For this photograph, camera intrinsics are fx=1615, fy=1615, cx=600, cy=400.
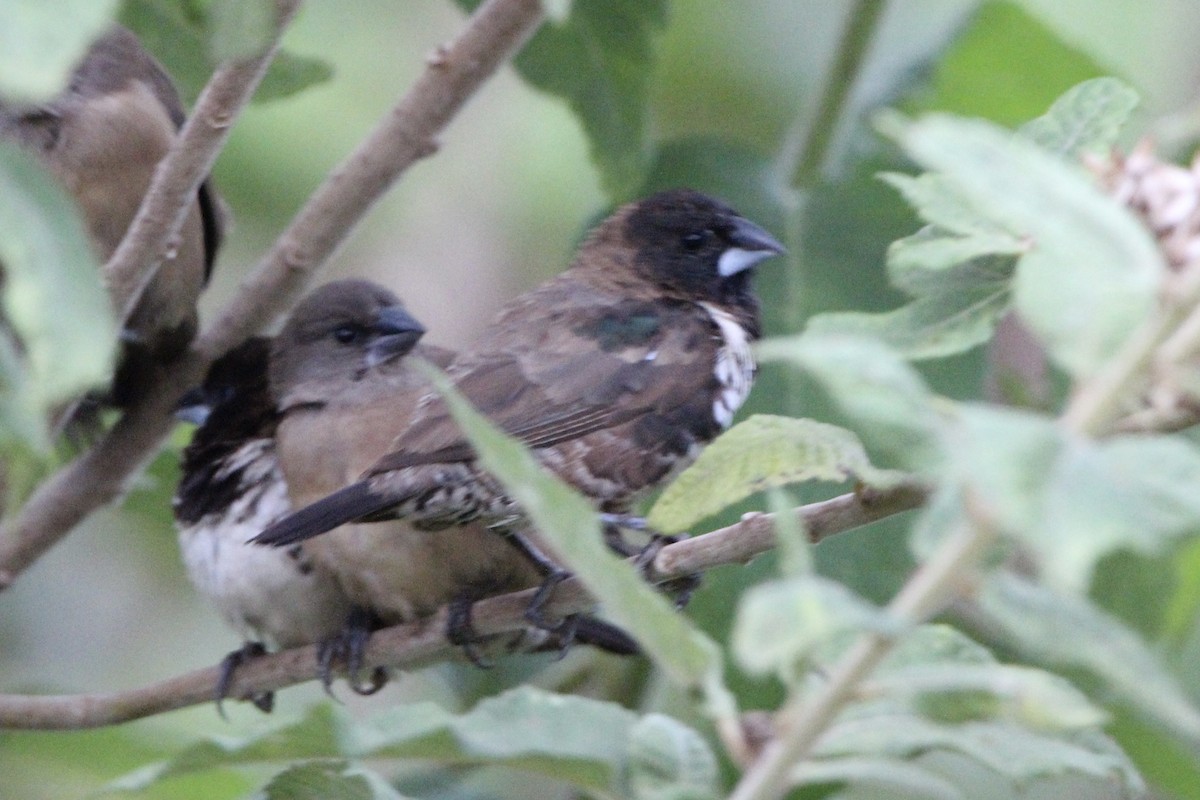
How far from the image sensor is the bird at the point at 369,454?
286 centimetres

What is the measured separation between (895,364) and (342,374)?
102 inches

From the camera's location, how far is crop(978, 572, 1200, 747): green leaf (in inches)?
34.1

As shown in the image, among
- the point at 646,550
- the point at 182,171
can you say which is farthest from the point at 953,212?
the point at 182,171

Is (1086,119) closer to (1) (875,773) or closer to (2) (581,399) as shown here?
(1) (875,773)

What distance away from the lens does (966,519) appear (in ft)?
2.96

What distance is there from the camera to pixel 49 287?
89 cm

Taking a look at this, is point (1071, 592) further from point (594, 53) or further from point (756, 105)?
point (756, 105)

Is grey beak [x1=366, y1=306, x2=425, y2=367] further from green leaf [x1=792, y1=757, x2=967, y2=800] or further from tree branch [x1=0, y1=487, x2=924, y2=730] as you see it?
green leaf [x1=792, y1=757, x2=967, y2=800]

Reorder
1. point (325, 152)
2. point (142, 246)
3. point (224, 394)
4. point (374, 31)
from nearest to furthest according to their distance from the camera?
point (142, 246)
point (224, 394)
point (325, 152)
point (374, 31)

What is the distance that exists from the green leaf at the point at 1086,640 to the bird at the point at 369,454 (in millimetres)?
1646

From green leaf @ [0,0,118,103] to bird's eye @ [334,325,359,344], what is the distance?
263 cm

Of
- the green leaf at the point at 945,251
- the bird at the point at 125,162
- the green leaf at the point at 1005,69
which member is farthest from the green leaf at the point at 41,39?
the green leaf at the point at 1005,69

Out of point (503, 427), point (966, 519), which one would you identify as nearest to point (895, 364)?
point (966, 519)

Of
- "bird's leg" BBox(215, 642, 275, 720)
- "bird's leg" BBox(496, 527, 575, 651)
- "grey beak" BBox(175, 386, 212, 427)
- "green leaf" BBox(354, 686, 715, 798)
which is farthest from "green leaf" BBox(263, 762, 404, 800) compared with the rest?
"grey beak" BBox(175, 386, 212, 427)
